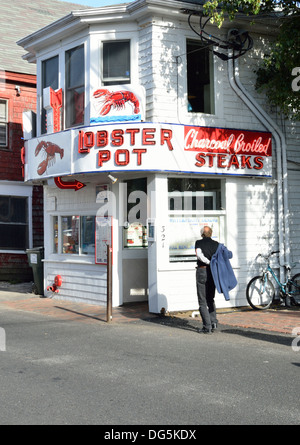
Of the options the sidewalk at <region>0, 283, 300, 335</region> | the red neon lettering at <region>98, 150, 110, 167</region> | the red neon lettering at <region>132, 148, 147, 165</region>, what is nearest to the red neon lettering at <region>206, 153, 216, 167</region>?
the red neon lettering at <region>132, 148, 147, 165</region>

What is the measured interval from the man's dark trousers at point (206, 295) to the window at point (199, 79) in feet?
14.4

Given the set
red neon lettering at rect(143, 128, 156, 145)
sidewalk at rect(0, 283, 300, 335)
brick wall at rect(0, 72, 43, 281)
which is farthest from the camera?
brick wall at rect(0, 72, 43, 281)

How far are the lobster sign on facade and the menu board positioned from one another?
229cm

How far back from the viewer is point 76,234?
564 inches

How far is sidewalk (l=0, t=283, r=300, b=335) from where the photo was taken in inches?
430

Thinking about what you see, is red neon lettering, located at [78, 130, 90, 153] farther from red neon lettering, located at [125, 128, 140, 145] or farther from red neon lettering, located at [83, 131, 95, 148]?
red neon lettering, located at [125, 128, 140, 145]

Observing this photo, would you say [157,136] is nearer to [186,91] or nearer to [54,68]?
[186,91]

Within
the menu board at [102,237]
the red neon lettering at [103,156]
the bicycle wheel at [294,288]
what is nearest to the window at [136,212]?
the menu board at [102,237]

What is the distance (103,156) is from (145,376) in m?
6.30

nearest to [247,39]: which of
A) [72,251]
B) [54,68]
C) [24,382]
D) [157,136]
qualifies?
[157,136]

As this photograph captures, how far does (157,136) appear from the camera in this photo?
12.0m

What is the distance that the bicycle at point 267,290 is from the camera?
1285 centimetres

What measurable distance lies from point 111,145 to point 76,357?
18.0 feet

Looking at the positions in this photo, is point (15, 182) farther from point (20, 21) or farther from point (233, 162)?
point (233, 162)
